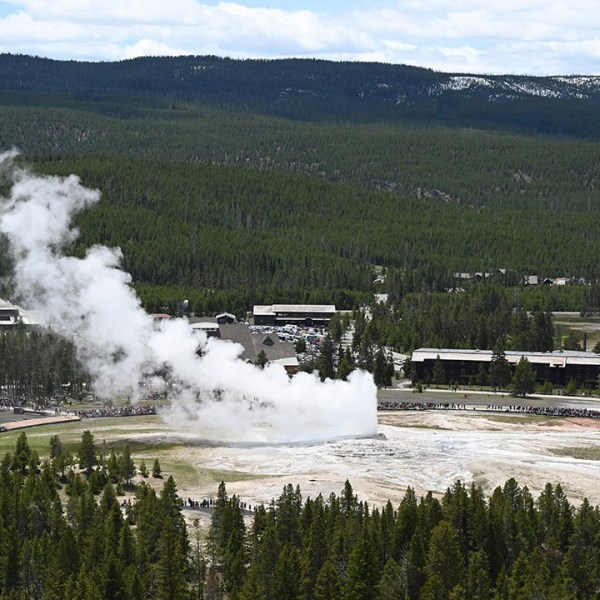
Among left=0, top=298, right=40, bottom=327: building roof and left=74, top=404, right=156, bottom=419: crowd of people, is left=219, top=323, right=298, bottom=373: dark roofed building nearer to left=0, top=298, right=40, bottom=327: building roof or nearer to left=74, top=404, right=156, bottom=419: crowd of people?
left=74, top=404, right=156, bottom=419: crowd of people

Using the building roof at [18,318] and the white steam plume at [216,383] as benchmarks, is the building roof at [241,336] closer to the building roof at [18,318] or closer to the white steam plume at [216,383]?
the building roof at [18,318]

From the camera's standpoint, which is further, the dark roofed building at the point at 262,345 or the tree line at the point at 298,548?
the dark roofed building at the point at 262,345

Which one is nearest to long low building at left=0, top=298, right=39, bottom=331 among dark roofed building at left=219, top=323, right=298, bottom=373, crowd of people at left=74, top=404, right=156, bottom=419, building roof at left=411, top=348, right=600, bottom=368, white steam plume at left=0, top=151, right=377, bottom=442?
dark roofed building at left=219, top=323, right=298, bottom=373

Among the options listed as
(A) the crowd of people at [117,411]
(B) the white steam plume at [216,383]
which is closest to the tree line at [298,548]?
(B) the white steam plume at [216,383]

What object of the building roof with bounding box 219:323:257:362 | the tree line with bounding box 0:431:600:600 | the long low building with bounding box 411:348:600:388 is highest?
the building roof with bounding box 219:323:257:362

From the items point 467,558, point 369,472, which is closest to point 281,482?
point 369,472

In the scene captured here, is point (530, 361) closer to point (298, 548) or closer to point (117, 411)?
point (117, 411)

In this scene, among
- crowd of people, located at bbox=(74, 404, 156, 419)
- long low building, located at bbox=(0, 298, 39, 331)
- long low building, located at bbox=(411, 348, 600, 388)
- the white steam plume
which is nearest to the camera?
the white steam plume

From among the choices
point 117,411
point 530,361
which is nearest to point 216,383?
point 117,411
